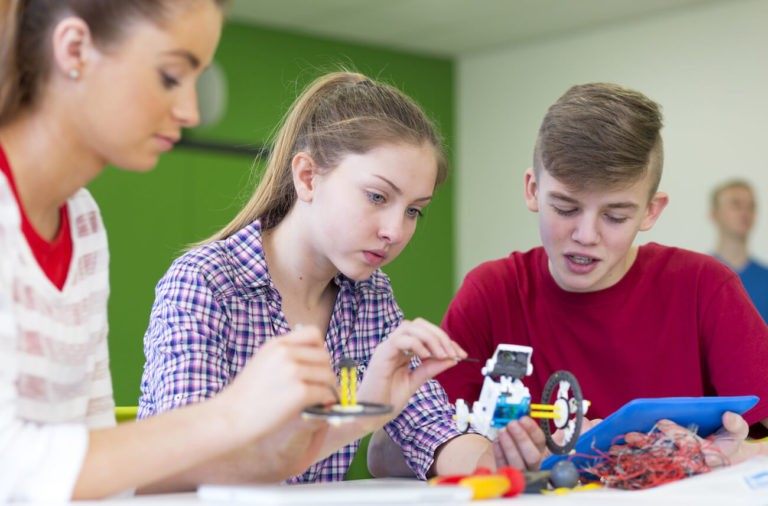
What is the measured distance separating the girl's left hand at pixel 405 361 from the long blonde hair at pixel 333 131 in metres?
0.36

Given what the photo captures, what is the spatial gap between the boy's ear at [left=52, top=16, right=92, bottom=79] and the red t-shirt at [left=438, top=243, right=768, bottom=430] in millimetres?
971

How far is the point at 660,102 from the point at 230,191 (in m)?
2.70

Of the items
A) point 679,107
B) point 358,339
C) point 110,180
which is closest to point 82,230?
point 358,339

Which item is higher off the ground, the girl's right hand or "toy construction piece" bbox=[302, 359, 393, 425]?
the girl's right hand

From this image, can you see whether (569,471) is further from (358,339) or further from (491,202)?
(491,202)

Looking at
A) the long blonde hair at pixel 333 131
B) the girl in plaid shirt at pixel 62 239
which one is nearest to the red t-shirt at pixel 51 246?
the girl in plaid shirt at pixel 62 239

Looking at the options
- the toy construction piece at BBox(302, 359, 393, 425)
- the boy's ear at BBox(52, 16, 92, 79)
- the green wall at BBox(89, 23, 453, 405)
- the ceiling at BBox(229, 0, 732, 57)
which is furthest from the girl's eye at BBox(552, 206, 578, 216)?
the ceiling at BBox(229, 0, 732, 57)

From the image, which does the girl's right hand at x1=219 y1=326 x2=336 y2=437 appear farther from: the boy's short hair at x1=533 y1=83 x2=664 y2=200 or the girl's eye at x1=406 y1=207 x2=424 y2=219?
the boy's short hair at x1=533 y1=83 x2=664 y2=200

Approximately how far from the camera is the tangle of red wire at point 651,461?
4.16 ft

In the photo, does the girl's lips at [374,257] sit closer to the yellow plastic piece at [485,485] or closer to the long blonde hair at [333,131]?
the long blonde hair at [333,131]

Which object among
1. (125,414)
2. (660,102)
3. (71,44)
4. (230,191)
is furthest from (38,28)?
(660,102)

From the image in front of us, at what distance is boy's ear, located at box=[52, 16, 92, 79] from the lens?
1.04m

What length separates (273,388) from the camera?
103 centimetres

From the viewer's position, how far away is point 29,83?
1.08m
